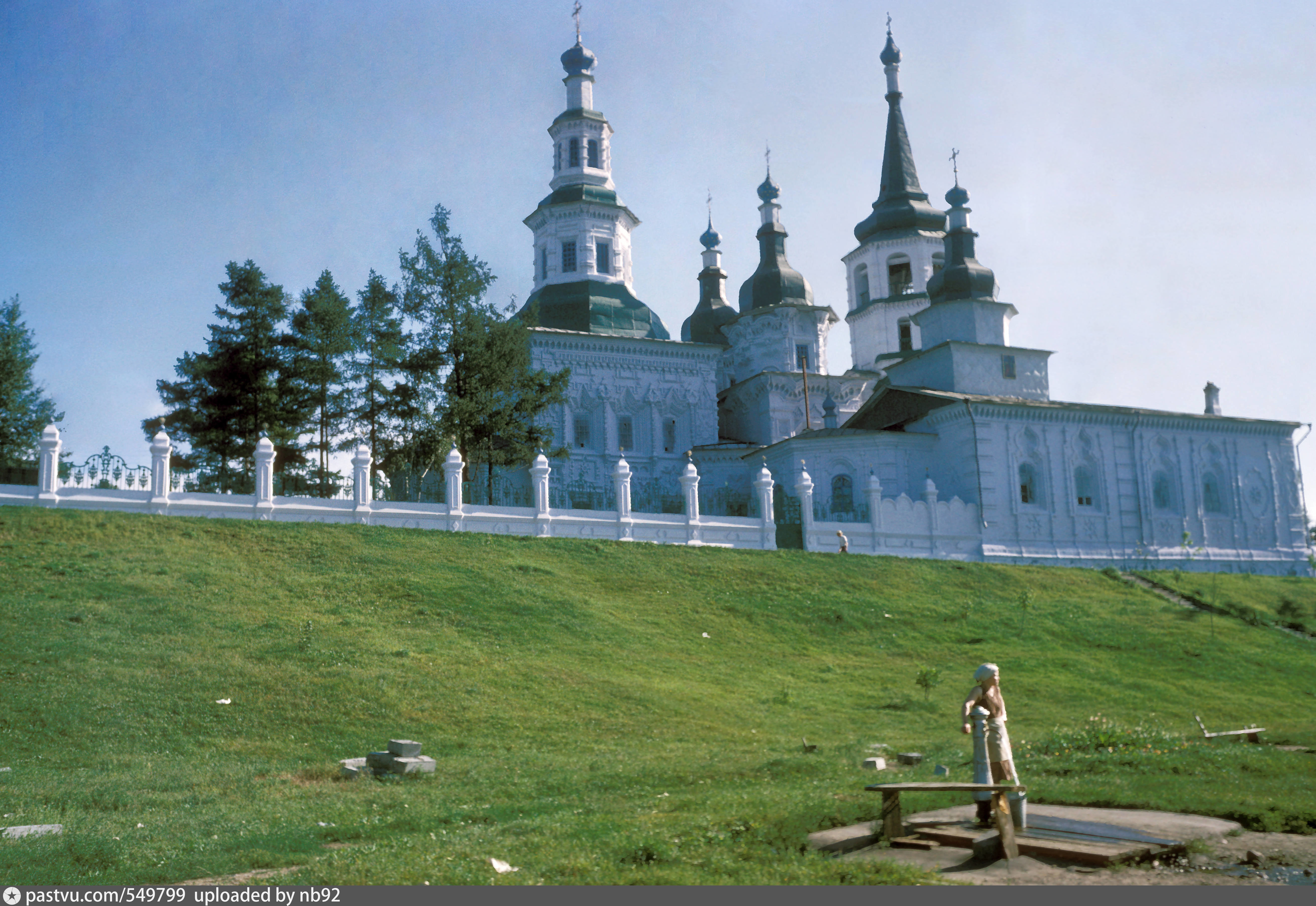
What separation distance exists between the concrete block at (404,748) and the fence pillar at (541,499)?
13.0 m

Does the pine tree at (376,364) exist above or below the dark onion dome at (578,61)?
below

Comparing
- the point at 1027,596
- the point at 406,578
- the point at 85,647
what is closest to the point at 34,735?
the point at 85,647

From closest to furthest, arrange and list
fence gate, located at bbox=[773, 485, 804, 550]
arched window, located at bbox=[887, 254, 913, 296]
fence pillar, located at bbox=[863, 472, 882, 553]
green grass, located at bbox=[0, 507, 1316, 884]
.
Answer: green grass, located at bbox=[0, 507, 1316, 884], fence gate, located at bbox=[773, 485, 804, 550], fence pillar, located at bbox=[863, 472, 882, 553], arched window, located at bbox=[887, 254, 913, 296]

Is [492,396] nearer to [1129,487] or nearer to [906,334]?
[1129,487]

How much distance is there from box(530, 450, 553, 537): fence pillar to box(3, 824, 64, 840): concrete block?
1579cm

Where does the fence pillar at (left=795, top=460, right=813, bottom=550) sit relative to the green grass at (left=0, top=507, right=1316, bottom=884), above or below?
above

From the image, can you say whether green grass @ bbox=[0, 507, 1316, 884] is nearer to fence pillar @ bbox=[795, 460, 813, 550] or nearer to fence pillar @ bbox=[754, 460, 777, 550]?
fence pillar @ bbox=[754, 460, 777, 550]

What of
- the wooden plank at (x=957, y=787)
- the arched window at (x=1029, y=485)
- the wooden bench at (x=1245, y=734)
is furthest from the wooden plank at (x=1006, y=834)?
the arched window at (x=1029, y=485)

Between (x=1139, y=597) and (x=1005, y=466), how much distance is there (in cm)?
780

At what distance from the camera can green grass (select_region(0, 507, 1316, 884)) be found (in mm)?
7988

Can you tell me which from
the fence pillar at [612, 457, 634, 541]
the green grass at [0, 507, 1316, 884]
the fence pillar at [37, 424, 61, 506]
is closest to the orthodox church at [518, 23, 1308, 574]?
the fence pillar at [612, 457, 634, 541]

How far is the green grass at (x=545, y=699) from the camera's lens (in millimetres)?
7988

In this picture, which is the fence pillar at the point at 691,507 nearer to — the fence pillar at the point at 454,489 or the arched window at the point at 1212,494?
the fence pillar at the point at 454,489

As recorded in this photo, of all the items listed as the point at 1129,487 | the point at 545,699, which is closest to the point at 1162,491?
the point at 1129,487
